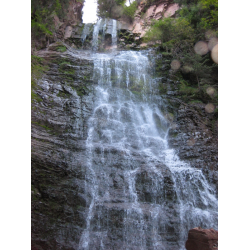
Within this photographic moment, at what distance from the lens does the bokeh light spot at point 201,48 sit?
16755 mm

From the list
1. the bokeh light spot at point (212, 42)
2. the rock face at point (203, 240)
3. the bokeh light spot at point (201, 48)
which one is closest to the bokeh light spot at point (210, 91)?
the bokeh light spot at point (212, 42)

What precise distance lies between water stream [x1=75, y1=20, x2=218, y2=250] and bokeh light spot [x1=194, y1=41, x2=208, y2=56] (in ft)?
25.7

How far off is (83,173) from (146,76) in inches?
395

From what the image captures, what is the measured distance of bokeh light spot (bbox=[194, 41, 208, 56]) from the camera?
55.0 feet

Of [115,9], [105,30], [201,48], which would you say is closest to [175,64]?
[201,48]

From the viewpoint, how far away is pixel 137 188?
27.1 feet

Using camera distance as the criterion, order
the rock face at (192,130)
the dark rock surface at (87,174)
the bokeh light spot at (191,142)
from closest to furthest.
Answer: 1. the dark rock surface at (87,174)
2. the rock face at (192,130)
3. the bokeh light spot at (191,142)

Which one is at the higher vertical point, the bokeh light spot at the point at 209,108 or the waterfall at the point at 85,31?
the waterfall at the point at 85,31

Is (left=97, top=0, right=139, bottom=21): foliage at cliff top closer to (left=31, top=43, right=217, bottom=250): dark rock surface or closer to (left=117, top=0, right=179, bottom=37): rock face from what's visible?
(left=117, top=0, right=179, bottom=37): rock face

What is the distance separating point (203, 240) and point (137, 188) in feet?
11.4

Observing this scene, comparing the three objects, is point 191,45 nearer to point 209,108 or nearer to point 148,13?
point 209,108

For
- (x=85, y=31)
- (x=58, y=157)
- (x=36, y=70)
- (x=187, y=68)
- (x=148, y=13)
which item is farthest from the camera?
(x=148, y=13)

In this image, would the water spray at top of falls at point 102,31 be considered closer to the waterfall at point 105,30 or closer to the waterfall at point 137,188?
the waterfall at point 105,30
